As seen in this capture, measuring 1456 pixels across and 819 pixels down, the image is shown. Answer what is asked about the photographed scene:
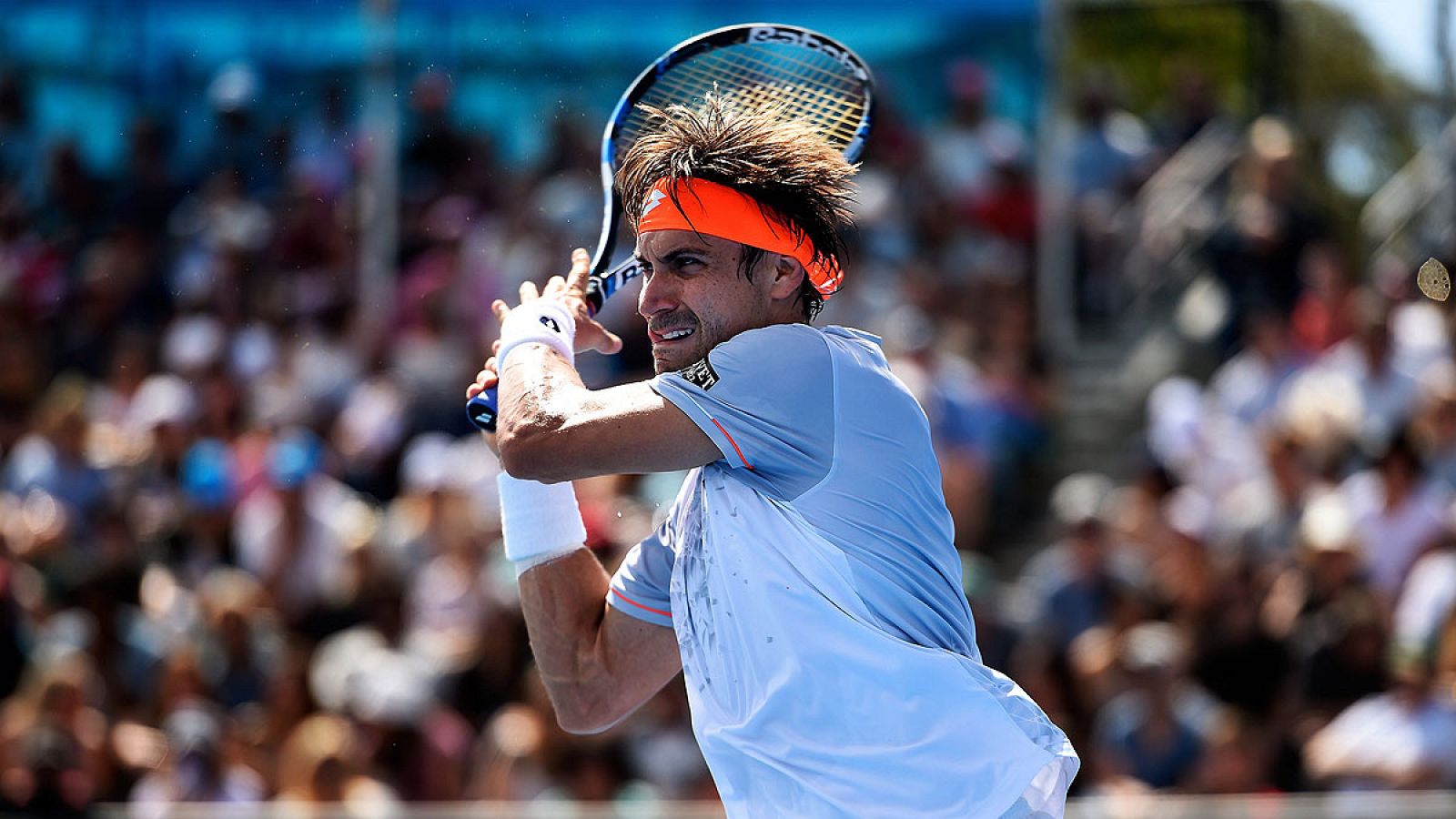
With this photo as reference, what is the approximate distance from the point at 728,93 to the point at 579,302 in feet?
1.95

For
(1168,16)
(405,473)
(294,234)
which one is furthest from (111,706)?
(1168,16)

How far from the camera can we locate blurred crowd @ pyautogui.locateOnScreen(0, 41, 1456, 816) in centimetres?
842

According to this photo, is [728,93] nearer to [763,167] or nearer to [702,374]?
[763,167]

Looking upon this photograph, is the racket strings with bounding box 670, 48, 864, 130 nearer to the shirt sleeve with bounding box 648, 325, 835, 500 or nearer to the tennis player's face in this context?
the tennis player's face

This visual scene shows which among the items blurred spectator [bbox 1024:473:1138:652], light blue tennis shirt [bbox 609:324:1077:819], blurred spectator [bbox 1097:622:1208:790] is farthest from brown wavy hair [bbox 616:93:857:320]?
blurred spectator [bbox 1024:473:1138:652]

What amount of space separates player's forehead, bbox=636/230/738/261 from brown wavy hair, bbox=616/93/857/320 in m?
0.05

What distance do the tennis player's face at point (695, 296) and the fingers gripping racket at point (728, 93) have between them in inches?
16.5

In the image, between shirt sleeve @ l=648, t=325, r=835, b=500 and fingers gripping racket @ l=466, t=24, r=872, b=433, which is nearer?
shirt sleeve @ l=648, t=325, r=835, b=500

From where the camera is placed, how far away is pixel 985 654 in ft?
29.1

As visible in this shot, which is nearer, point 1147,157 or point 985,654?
point 985,654

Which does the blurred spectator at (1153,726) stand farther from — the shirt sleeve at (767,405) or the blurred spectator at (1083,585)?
the shirt sleeve at (767,405)

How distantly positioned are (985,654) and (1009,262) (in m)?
3.13

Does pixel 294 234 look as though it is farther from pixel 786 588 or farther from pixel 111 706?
pixel 786 588

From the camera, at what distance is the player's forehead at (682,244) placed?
12.1 ft
